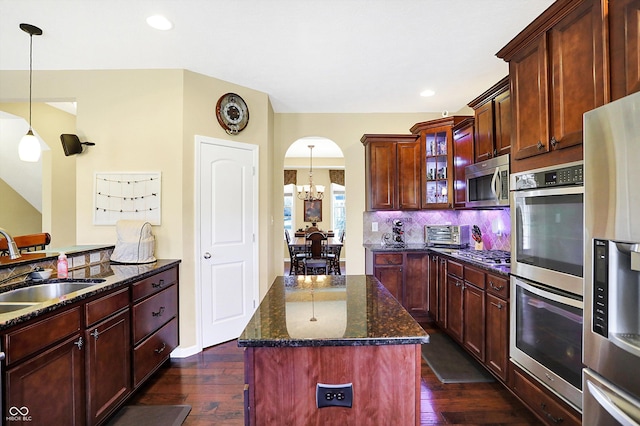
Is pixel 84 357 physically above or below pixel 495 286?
below

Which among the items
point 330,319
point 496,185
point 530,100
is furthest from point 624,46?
point 330,319

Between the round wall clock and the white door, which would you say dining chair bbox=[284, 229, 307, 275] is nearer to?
the white door

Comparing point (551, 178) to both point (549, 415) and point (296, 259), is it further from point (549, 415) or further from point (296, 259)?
point (296, 259)

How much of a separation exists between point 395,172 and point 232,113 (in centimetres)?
215

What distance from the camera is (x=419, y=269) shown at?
11.9ft

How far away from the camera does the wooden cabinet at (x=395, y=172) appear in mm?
3947

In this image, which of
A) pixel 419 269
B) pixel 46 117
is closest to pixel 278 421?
pixel 419 269

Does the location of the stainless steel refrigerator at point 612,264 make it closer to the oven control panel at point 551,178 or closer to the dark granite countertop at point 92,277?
the oven control panel at point 551,178

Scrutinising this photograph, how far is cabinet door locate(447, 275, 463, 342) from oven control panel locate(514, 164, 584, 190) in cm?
128

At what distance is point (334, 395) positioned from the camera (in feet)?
3.58

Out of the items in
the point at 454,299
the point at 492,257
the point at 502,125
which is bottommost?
the point at 454,299

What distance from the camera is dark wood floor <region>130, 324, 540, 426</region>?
2023 mm

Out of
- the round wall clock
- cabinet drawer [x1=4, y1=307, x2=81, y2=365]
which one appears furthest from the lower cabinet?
the round wall clock

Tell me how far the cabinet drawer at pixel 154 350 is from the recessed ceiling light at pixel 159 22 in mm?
2445
